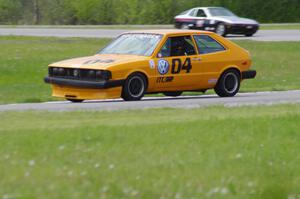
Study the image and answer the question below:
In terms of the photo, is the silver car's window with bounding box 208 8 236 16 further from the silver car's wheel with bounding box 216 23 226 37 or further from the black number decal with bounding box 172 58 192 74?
the black number decal with bounding box 172 58 192 74

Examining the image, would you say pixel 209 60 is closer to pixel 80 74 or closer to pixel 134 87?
pixel 134 87

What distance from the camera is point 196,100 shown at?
1722 centimetres

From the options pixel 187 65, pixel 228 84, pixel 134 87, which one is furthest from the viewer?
pixel 228 84

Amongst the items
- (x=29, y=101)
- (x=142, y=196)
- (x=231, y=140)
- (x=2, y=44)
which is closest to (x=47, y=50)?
(x=2, y=44)

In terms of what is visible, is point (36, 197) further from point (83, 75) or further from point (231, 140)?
point (83, 75)

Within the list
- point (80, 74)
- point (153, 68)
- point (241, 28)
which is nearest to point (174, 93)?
point (153, 68)

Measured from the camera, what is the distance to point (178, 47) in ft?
58.9

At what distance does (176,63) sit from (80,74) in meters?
2.11

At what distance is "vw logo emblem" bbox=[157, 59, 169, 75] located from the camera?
17281 mm

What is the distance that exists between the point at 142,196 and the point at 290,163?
218cm

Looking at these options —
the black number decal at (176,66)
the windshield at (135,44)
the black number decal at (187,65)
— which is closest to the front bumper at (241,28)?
the windshield at (135,44)

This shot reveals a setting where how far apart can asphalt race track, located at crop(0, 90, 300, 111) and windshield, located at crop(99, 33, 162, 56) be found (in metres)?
1.07

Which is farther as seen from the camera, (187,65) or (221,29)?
(221,29)

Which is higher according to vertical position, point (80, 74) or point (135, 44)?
point (135, 44)
